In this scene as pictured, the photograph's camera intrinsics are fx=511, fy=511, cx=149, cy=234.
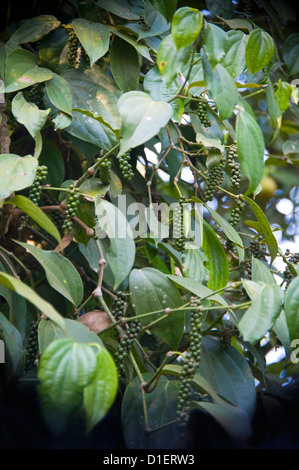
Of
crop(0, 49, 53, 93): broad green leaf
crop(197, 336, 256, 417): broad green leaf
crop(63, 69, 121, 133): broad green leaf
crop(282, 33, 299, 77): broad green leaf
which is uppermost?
crop(0, 49, 53, 93): broad green leaf

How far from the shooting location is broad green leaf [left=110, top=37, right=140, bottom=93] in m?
0.85

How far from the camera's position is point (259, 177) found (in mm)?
650

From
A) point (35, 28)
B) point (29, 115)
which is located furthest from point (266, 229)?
point (35, 28)

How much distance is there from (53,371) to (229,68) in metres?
0.59

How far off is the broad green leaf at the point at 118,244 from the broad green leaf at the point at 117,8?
401mm

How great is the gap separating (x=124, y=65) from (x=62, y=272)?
1.26 ft

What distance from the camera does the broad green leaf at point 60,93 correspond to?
2.54 ft

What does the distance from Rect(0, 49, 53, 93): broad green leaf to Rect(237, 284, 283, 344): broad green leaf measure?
0.46 metres

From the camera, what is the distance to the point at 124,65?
87 centimetres

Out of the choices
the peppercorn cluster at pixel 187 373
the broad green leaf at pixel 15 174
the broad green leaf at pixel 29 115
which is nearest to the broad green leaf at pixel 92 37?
the broad green leaf at pixel 29 115

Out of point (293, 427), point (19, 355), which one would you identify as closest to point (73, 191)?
point (19, 355)

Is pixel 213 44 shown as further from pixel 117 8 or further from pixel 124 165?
pixel 117 8

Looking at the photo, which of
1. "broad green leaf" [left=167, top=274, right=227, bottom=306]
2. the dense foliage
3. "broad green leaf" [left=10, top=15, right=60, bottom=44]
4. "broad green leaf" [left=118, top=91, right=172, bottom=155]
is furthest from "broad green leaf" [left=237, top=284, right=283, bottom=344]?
"broad green leaf" [left=10, top=15, right=60, bottom=44]

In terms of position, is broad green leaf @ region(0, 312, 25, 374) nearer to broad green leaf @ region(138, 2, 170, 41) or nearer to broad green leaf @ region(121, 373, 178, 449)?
broad green leaf @ region(121, 373, 178, 449)
